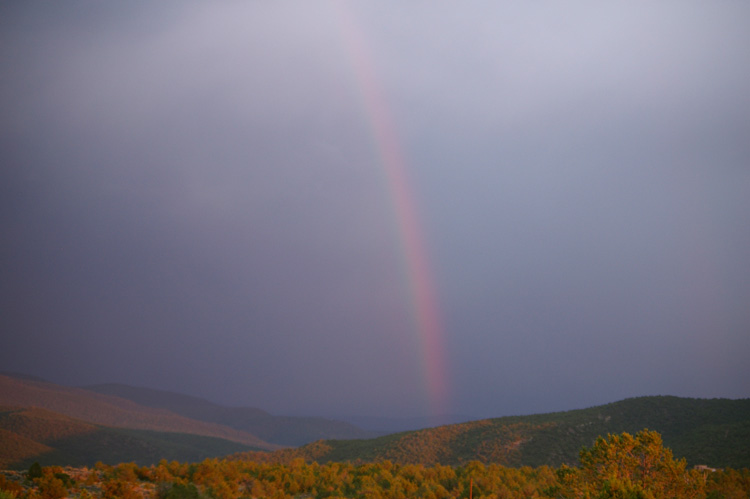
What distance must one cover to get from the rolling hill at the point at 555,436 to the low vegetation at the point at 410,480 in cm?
1602

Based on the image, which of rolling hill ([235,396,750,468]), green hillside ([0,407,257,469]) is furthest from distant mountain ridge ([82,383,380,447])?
rolling hill ([235,396,750,468])

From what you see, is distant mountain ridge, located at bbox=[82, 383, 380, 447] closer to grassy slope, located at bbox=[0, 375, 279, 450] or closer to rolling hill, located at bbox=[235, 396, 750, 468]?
grassy slope, located at bbox=[0, 375, 279, 450]

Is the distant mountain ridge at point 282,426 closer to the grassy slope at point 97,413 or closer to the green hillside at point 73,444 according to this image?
the grassy slope at point 97,413

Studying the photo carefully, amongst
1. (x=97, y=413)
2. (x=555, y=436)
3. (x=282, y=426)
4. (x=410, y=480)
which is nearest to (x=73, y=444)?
(x=410, y=480)

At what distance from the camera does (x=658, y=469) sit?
14.0 metres

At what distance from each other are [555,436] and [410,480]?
25981 mm

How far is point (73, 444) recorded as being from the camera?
64312mm

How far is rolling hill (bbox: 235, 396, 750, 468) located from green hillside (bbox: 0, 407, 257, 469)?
980 inches

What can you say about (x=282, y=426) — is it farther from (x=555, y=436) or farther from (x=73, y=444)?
(x=555, y=436)

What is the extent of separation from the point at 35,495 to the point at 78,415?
120 meters

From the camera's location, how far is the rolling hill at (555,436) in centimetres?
3912

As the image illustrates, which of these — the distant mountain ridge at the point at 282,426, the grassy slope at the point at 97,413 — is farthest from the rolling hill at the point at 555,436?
the distant mountain ridge at the point at 282,426

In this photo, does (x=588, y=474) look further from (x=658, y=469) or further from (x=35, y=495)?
(x=35, y=495)

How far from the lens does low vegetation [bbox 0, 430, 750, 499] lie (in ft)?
44.6
